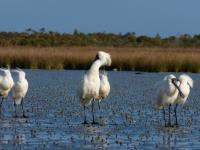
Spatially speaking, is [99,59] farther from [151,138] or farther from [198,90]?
[198,90]

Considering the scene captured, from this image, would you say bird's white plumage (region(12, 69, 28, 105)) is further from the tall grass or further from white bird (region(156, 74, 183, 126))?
the tall grass

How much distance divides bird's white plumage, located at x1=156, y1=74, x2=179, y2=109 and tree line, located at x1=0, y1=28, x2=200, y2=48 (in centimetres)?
4891

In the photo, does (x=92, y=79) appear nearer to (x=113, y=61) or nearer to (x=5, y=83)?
(x=5, y=83)

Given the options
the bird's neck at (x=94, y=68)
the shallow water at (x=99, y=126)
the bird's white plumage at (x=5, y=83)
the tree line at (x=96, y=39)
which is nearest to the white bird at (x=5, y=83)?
the bird's white plumage at (x=5, y=83)

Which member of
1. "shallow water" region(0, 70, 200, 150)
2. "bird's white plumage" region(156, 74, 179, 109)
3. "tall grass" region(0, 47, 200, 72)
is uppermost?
"tall grass" region(0, 47, 200, 72)

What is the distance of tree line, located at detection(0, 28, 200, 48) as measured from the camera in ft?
228

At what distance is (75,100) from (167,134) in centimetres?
755

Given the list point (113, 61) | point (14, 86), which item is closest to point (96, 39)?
point (113, 61)

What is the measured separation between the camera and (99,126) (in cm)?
1670

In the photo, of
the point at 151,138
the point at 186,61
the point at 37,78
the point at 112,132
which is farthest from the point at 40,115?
the point at 186,61

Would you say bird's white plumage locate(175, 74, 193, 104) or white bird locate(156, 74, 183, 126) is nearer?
white bird locate(156, 74, 183, 126)

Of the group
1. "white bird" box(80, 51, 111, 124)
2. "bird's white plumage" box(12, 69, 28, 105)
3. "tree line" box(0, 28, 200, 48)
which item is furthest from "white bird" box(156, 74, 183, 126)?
"tree line" box(0, 28, 200, 48)

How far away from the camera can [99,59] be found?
1780 centimetres

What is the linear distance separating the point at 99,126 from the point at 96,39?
6004 cm
